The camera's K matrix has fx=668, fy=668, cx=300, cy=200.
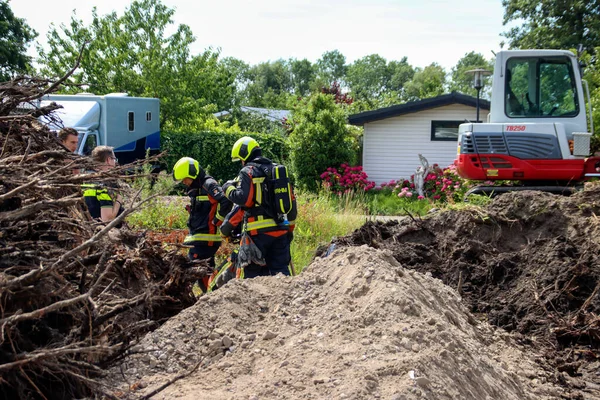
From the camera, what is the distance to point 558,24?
31.2m

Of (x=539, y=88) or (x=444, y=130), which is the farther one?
(x=444, y=130)

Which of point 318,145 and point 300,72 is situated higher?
point 300,72

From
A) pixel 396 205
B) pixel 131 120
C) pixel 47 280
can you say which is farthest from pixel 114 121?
pixel 47 280

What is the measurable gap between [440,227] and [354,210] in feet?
14.7

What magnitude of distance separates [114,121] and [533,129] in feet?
36.7

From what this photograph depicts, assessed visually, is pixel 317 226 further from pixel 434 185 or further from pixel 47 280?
pixel 434 185

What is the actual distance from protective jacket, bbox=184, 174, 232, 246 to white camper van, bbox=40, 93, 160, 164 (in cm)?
868

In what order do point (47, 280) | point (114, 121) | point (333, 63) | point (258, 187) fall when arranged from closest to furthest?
point (47, 280) → point (258, 187) → point (114, 121) → point (333, 63)

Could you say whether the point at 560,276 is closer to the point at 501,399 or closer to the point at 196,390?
the point at 501,399

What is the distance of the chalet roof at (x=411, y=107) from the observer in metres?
22.3

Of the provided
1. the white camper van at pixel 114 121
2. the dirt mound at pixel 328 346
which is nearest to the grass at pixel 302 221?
the dirt mound at pixel 328 346

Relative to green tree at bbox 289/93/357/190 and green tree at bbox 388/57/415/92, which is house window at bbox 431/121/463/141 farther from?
green tree at bbox 388/57/415/92

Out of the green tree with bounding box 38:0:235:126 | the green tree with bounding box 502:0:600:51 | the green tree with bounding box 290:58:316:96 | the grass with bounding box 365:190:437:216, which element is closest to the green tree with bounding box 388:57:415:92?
the green tree with bounding box 290:58:316:96

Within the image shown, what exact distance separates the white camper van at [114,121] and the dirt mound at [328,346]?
38.1ft
